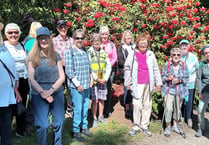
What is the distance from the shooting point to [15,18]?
313 inches

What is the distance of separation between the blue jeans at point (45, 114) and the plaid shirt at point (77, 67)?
70 cm

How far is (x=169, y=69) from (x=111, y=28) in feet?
9.05

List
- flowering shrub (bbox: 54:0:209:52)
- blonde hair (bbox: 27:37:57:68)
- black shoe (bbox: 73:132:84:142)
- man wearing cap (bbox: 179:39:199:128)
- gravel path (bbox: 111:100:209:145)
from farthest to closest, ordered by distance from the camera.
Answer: flowering shrub (bbox: 54:0:209:52), man wearing cap (bbox: 179:39:199:128), gravel path (bbox: 111:100:209:145), black shoe (bbox: 73:132:84:142), blonde hair (bbox: 27:37:57:68)

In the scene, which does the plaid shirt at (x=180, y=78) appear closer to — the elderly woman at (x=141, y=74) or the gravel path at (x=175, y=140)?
the elderly woman at (x=141, y=74)

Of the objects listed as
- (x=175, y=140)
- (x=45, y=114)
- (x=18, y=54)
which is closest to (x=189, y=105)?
(x=175, y=140)

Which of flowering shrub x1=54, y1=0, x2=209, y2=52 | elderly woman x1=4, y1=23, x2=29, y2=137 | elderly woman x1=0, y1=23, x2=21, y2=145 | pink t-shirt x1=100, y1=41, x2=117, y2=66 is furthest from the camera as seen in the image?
flowering shrub x1=54, y1=0, x2=209, y2=52

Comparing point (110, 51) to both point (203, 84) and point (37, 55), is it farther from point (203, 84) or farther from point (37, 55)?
point (37, 55)

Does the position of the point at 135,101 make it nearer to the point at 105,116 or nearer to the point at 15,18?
the point at 105,116

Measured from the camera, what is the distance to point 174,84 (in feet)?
16.6

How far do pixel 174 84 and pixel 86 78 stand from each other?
1.75m

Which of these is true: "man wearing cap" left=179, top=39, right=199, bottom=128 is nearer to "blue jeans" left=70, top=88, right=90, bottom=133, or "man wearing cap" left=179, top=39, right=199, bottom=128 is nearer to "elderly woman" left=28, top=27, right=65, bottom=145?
"blue jeans" left=70, top=88, right=90, bottom=133

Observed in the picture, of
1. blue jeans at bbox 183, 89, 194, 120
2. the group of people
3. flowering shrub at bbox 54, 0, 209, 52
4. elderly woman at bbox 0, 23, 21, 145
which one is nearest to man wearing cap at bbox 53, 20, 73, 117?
the group of people

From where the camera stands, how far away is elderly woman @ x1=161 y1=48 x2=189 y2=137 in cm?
503

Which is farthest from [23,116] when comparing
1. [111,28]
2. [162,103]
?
[111,28]
